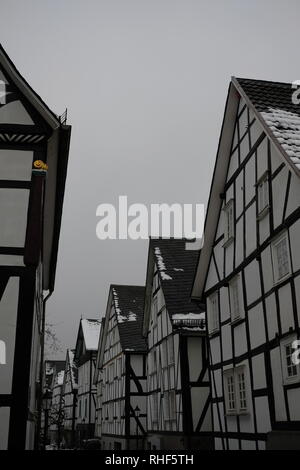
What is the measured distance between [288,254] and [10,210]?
5.77 m

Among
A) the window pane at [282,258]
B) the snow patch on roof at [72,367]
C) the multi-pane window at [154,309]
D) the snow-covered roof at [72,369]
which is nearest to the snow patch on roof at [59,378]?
the snow-covered roof at [72,369]

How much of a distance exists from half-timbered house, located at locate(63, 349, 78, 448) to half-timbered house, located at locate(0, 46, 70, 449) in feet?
126

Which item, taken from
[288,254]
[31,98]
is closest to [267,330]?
[288,254]

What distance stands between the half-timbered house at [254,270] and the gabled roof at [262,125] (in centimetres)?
3

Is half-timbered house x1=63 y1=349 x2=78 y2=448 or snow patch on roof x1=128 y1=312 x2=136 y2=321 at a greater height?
snow patch on roof x1=128 y1=312 x2=136 y2=321

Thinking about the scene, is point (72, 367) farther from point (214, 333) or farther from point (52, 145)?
point (52, 145)

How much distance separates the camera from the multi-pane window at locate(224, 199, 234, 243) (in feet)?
46.5

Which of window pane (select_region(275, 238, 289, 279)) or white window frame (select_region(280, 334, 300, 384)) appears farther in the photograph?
window pane (select_region(275, 238, 289, 279))

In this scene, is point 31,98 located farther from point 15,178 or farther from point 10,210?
point 10,210

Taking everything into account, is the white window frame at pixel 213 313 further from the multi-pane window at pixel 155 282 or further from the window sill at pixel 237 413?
the multi-pane window at pixel 155 282

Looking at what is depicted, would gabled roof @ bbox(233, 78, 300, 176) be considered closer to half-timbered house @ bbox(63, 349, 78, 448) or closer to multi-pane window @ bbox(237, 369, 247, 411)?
multi-pane window @ bbox(237, 369, 247, 411)

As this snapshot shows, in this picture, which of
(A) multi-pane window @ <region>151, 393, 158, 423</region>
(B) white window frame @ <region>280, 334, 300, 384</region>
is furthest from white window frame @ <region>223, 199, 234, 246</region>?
(A) multi-pane window @ <region>151, 393, 158, 423</region>

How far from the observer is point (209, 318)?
15773mm

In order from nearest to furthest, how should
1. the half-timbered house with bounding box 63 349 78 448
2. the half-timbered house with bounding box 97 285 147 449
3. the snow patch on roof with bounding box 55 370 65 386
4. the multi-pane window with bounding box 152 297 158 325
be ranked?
the multi-pane window with bounding box 152 297 158 325
the half-timbered house with bounding box 97 285 147 449
the half-timbered house with bounding box 63 349 78 448
the snow patch on roof with bounding box 55 370 65 386
